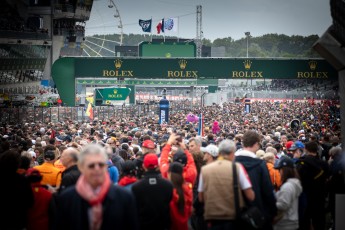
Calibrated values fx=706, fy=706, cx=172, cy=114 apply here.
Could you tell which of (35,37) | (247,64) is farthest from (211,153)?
(35,37)

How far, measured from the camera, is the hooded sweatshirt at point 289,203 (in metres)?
8.74

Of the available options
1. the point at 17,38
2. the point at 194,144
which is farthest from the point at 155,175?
the point at 17,38

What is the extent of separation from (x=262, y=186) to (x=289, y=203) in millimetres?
868

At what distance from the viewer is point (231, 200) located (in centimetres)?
740

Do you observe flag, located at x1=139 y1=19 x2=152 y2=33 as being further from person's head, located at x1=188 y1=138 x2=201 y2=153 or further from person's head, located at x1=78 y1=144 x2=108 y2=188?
person's head, located at x1=78 y1=144 x2=108 y2=188

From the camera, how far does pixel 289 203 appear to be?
28.7 ft

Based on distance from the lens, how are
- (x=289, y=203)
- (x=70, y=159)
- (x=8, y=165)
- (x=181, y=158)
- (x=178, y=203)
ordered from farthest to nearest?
(x=181, y=158) < (x=70, y=159) < (x=289, y=203) < (x=178, y=203) < (x=8, y=165)

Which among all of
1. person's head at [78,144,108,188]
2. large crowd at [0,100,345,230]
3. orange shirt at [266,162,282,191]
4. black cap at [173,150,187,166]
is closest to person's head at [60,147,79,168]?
large crowd at [0,100,345,230]

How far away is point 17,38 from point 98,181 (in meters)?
58.3

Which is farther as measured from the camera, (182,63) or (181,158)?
(182,63)

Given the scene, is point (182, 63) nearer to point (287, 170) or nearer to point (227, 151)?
point (287, 170)

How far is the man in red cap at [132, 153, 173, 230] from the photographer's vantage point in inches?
303

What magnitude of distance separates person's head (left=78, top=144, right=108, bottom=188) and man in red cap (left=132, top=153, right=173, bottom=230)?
2.07m

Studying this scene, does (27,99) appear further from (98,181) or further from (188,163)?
(98,181)
